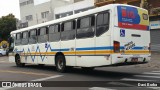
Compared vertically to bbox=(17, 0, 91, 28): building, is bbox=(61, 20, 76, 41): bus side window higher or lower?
lower

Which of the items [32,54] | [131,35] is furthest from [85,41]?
[32,54]

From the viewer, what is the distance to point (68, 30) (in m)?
16.2

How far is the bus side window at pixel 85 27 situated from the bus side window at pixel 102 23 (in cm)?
42

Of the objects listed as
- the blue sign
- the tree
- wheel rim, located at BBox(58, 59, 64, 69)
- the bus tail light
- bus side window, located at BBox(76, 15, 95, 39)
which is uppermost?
the tree

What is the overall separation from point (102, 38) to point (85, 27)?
1586mm

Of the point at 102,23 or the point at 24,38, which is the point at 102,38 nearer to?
the point at 102,23

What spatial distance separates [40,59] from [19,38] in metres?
4.68

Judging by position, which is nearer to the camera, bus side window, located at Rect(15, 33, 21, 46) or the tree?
bus side window, located at Rect(15, 33, 21, 46)

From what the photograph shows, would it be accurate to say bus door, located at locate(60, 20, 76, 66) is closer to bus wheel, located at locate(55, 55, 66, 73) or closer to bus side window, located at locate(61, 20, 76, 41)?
bus side window, located at locate(61, 20, 76, 41)

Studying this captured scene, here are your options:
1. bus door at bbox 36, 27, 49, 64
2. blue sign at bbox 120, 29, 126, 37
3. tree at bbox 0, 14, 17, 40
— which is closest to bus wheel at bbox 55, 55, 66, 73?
bus door at bbox 36, 27, 49, 64

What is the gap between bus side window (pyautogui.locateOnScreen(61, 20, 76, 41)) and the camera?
15668mm

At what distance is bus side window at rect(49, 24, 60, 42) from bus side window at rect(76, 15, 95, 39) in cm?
231

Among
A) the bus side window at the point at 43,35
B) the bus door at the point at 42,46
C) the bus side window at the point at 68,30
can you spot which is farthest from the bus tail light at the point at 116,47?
the bus side window at the point at 43,35

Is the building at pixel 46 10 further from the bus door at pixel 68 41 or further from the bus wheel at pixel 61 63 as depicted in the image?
the bus door at pixel 68 41
